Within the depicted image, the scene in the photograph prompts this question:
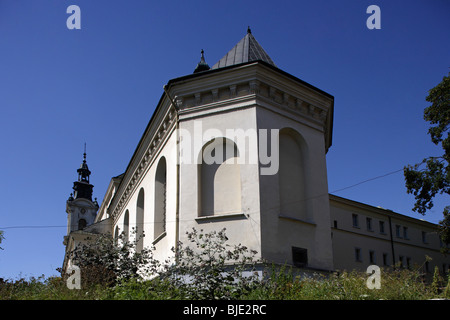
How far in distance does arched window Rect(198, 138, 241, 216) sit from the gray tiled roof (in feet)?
14.8

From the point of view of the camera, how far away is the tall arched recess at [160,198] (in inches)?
824

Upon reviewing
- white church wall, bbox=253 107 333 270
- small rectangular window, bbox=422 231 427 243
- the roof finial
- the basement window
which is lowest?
the basement window

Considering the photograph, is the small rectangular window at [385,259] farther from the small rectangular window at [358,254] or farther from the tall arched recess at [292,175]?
the tall arched recess at [292,175]

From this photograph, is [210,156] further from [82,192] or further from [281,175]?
[82,192]

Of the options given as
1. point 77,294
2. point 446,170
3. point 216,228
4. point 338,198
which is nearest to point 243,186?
point 216,228

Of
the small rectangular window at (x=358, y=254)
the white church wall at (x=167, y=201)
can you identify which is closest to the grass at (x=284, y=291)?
the white church wall at (x=167, y=201)

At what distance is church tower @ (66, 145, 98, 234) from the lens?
255 ft

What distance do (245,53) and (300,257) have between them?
9.36 meters

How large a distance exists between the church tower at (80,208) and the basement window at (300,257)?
214ft

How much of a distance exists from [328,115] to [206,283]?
12.0 m

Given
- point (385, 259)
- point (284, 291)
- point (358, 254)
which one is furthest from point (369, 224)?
point (284, 291)

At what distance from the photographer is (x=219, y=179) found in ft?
57.7

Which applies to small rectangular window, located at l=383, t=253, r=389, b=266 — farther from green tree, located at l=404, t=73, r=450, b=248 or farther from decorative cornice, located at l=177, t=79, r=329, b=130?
decorative cornice, located at l=177, t=79, r=329, b=130

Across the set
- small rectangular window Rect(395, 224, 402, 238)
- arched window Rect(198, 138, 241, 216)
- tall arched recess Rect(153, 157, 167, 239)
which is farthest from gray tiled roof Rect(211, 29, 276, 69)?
small rectangular window Rect(395, 224, 402, 238)
